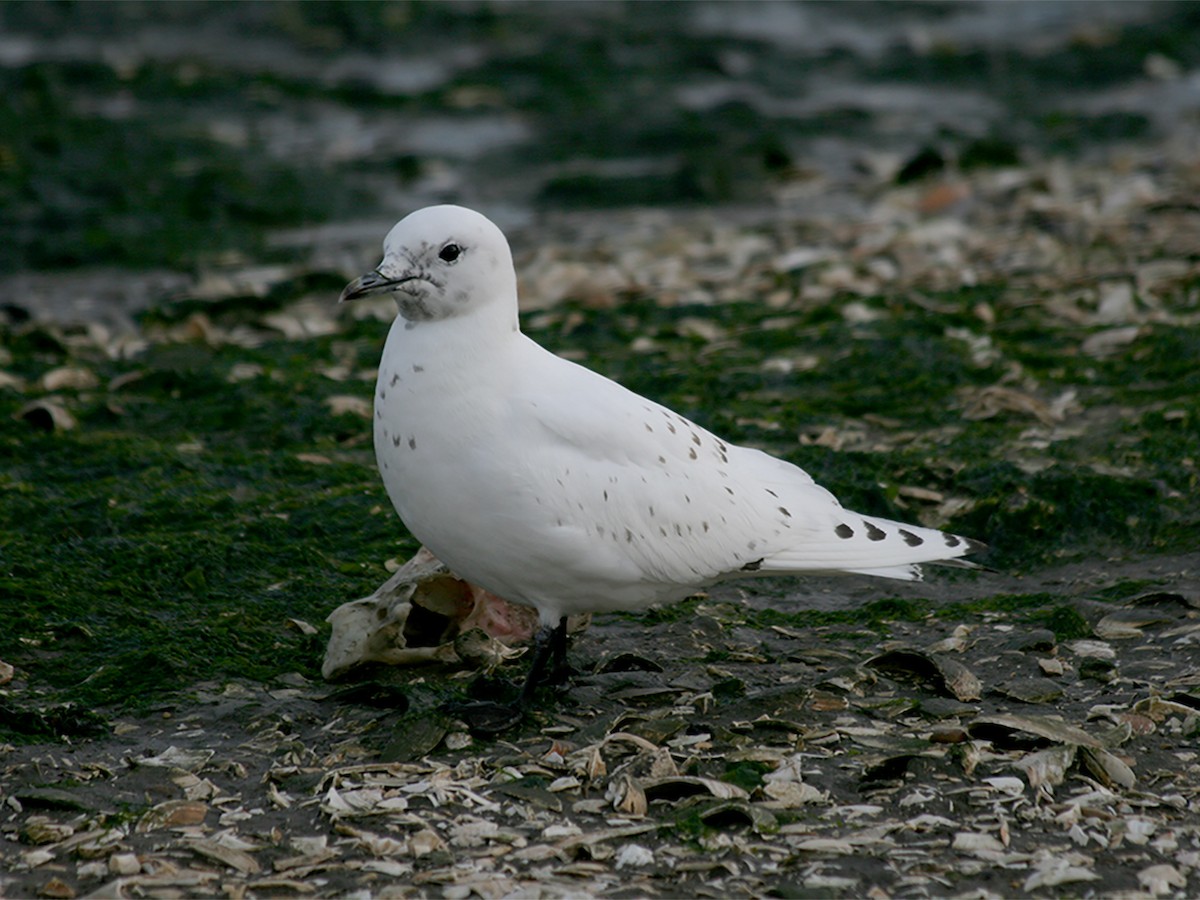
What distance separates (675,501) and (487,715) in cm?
86

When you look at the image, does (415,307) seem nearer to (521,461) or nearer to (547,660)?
(521,461)

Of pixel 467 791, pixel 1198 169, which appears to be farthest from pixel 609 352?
pixel 1198 169

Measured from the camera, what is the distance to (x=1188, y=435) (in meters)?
6.66

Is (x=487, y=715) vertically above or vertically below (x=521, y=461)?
below

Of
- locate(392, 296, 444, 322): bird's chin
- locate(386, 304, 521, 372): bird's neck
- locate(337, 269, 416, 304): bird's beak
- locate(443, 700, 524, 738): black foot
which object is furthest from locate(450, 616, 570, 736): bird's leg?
locate(337, 269, 416, 304): bird's beak

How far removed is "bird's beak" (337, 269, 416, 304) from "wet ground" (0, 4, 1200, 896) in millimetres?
1214

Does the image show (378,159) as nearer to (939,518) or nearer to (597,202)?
(597,202)

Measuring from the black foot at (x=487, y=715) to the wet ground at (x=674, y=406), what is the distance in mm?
44

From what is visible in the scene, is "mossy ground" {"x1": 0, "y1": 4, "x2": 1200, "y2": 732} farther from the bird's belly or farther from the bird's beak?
the bird's beak

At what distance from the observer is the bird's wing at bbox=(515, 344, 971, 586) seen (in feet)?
15.3

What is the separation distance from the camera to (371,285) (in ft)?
15.1

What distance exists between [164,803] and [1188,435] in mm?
4491

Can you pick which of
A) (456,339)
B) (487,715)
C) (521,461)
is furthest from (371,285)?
(487,715)

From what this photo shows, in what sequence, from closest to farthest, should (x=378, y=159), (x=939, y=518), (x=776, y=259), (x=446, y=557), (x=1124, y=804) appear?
(x=1124, y=804) → (x=446, y=557) → (x=939, y=518) → (x=776, y=259) → (x=378, y=159)
